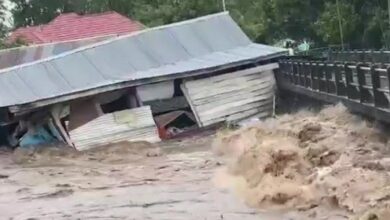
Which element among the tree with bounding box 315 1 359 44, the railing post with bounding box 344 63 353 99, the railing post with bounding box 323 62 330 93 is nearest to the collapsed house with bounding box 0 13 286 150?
the railing post with bounding box 323 62 330 93

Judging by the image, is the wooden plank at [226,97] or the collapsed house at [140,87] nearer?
the collapsed house at [140,87]

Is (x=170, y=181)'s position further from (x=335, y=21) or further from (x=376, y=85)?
(x=335, y=21)

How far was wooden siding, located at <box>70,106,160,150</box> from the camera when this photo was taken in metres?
26.3

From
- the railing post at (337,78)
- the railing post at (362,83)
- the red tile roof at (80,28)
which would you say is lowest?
the red tile roof at (80,28)

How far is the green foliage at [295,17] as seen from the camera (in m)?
37.7

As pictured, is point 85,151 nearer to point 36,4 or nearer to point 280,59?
point 280,59

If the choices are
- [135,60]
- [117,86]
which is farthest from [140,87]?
[135,60]

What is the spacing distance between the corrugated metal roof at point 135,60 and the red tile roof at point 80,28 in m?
20.2

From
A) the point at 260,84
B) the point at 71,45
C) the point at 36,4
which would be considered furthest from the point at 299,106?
the point at 36,4

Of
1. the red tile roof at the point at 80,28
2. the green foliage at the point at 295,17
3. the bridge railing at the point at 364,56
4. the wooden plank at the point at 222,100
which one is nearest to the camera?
the bridge railing at the point at 364,56

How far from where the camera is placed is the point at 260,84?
30031mm

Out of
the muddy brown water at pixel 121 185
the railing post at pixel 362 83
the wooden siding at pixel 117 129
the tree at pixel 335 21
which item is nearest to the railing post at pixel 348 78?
the railing post at pixel 362 83

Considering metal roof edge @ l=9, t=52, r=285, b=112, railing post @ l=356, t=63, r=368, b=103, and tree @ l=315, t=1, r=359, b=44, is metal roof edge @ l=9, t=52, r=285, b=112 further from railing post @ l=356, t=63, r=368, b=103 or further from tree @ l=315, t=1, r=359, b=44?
railing post @ l=356, t=63, r=368, b=103

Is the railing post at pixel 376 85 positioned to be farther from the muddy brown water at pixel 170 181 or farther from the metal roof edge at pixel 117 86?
the metal roof edge at pixel 117 86
